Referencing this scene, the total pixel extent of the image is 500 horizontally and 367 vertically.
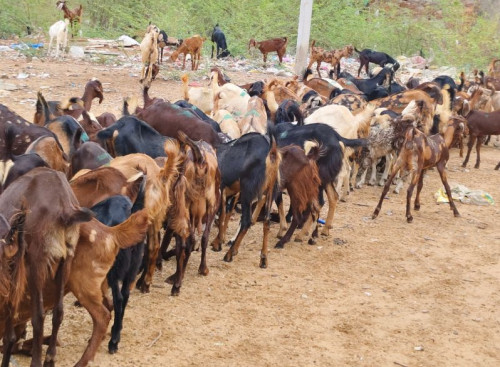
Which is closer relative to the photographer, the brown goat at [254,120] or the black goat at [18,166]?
the black goat at [18,166]

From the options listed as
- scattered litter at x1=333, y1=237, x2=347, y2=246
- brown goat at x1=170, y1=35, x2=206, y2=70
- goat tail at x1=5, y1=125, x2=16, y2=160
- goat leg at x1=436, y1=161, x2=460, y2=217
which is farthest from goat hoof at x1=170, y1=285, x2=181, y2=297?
brown goat at x1=170, y1=35, x2=206, y2=70

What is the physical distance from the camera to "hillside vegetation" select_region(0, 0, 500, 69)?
23.3 m

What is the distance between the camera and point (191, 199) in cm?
636

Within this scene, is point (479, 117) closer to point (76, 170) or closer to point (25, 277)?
point (76, 170)

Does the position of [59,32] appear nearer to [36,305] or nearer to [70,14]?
[70,14]

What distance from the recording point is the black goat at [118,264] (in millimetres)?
4941

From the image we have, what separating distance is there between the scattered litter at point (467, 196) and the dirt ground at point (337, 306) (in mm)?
1043

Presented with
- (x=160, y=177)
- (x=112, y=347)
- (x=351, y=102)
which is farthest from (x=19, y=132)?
(x=351, y=102)

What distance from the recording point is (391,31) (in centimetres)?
2819

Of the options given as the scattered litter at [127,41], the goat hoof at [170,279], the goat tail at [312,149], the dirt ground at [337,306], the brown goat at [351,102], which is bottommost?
the dirt ground at [337,306]

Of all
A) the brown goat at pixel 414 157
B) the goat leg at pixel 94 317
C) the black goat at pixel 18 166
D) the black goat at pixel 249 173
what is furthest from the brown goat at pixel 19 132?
the brown goat at pixel 414 157

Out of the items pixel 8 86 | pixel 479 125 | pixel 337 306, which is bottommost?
pixel 337 306

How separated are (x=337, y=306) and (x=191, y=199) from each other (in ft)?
5.87

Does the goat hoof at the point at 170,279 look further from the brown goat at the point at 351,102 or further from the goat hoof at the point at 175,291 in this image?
the brown goat at the point at 351,102
